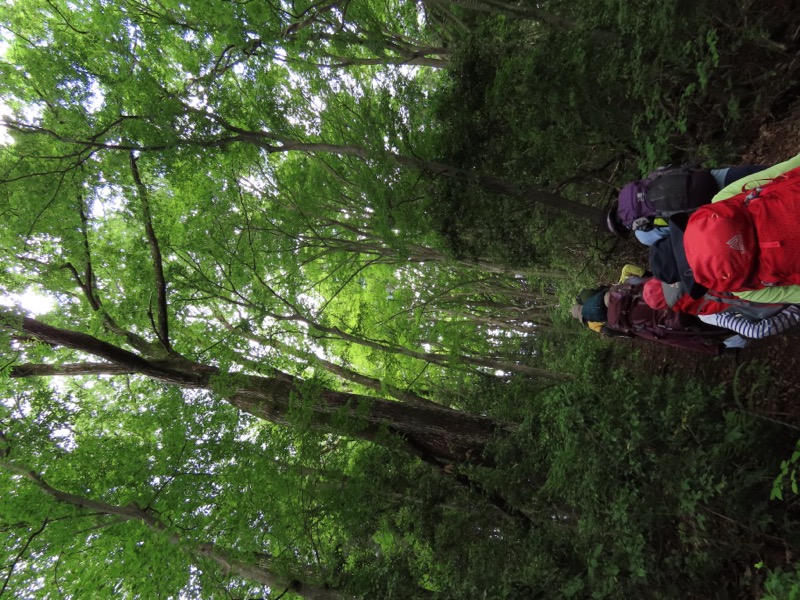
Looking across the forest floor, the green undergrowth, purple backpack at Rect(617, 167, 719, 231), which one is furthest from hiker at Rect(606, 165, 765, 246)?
the forest floor

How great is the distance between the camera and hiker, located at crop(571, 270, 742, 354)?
4094 millimetres

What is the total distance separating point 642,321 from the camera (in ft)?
14.5

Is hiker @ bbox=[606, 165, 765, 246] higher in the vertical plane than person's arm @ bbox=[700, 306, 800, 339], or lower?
higher

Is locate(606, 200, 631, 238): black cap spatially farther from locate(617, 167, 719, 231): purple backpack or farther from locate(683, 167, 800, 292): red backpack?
locate(683, 167, 800, 292): red backpack

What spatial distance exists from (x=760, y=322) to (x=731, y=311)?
0.24m

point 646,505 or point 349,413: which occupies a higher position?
point 349,413

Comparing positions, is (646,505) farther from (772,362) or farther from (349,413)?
(349,413)

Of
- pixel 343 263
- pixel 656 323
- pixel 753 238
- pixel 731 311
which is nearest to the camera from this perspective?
pixel 753 238

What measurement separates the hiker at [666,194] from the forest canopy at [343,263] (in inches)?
39.2

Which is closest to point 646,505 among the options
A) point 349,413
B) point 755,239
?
point 755,239

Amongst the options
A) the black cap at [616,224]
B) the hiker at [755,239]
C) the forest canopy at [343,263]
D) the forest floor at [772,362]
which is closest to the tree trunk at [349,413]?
the forest canopy at [343,263]

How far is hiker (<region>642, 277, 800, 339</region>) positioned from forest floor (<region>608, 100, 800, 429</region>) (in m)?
1.19

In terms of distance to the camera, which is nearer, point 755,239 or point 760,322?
point 755,239

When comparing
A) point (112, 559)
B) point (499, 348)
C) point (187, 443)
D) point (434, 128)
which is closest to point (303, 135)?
point (434, 128)
